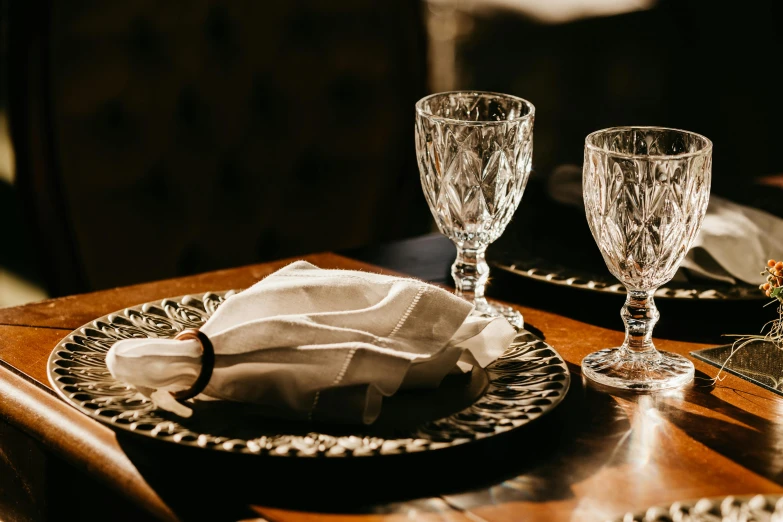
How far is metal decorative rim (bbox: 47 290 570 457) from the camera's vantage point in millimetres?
522

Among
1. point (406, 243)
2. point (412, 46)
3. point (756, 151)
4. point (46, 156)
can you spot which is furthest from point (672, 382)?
point (756, 151)

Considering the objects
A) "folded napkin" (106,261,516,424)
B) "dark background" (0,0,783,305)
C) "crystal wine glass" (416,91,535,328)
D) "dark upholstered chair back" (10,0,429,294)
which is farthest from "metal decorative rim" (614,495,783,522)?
"dark upholstered chair back" (10,0,429,294)

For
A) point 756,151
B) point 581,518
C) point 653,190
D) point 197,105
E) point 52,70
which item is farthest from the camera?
point 756,151

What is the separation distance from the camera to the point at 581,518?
0.49 metres

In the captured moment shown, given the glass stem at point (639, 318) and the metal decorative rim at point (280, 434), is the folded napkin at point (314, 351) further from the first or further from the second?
the glass stem at point (639, 318)

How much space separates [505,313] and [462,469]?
0.27 metres

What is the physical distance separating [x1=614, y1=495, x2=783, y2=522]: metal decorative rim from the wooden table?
0.07 feet

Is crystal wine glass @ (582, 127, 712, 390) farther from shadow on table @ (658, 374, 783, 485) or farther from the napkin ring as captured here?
the napkin ring

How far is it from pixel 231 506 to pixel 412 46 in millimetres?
1271

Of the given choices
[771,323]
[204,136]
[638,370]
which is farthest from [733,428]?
[204,136]

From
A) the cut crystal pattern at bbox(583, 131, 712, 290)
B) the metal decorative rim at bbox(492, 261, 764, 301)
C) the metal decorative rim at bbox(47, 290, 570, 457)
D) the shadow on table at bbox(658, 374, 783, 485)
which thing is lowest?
the shadow on table at bbox(658, 374, 783, 485)

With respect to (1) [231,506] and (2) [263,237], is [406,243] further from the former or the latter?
(2) [263,237]

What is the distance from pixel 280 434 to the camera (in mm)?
539

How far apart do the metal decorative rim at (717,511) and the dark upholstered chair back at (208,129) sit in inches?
43.0
